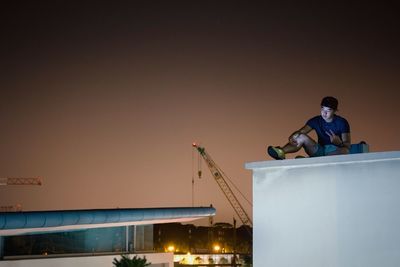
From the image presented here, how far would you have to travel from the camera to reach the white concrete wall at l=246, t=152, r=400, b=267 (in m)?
5.34

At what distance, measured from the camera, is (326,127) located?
7000mm

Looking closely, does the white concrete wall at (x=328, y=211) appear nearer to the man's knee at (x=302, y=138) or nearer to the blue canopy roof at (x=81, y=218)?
the man's knee at (x=302, y=138)

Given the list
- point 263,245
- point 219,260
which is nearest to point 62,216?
point 263,245

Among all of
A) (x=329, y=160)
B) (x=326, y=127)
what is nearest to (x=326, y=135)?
(x=326, y=127)

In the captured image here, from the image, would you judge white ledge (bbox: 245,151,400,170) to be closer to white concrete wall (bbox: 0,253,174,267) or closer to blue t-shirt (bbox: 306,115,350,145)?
blue t-shirt (bbox: 306,115,350,145)

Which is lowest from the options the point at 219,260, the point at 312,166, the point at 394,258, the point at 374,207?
the point at 219,260

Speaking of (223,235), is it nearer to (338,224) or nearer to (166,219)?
(166,219)

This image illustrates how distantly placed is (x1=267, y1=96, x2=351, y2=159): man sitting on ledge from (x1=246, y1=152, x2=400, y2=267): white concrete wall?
88 cm

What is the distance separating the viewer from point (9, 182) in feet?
407

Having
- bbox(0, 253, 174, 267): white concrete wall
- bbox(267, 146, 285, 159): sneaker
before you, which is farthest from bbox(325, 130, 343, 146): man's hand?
bbox(0, 253, 174, 267): white concrete wall

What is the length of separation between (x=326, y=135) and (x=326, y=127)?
0.31ft

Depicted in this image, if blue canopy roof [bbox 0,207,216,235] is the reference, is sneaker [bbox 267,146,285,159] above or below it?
above

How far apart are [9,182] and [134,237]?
104 meters

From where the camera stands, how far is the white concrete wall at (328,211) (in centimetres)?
534
